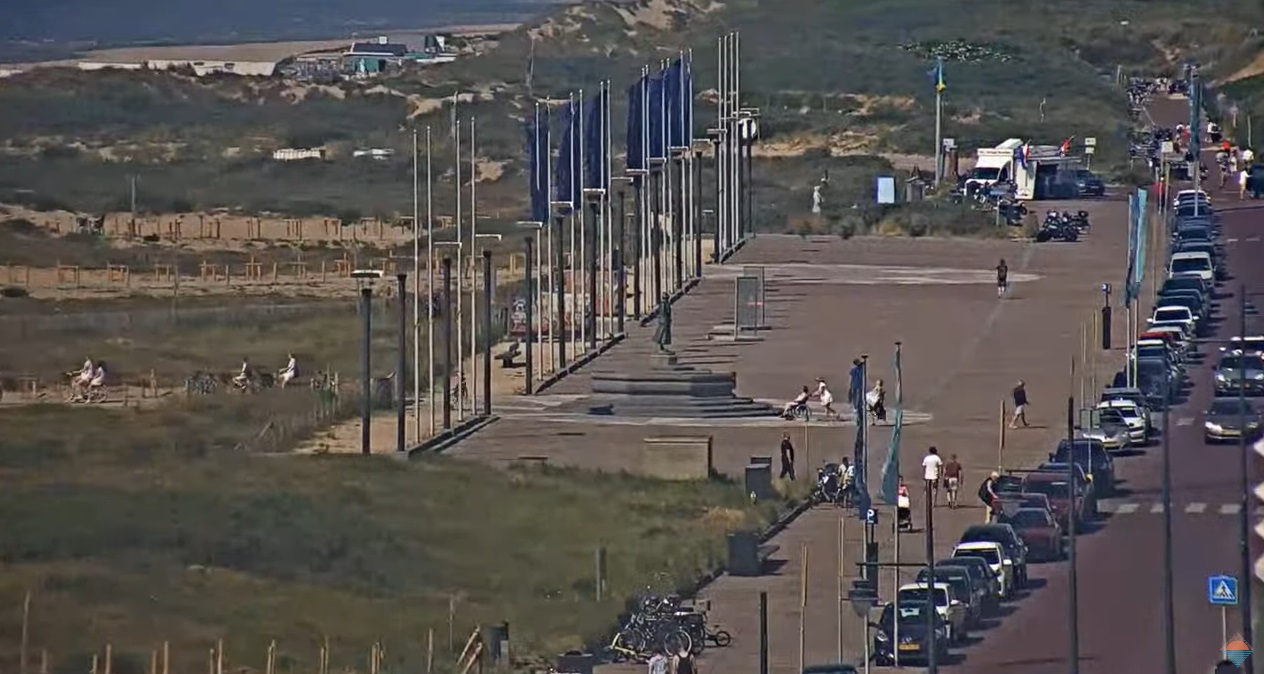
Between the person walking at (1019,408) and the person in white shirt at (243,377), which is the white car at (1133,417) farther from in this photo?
the person in white shirt at (243,377)

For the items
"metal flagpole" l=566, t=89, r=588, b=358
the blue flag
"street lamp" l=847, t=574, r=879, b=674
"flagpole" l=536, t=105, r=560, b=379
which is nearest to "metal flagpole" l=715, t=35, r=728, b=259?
the blue flag

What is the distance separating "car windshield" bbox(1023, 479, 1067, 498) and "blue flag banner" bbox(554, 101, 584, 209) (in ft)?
70.9

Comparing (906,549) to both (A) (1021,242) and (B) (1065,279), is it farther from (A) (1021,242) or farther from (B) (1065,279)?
(A) (1021,242)

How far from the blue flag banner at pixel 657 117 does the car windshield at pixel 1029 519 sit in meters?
35.0

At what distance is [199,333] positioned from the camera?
77.2 metres

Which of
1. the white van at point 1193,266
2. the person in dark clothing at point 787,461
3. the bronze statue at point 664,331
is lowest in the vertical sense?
the person in dark clothing at point 787,461

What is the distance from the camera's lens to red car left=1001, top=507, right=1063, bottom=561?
49.3 metres

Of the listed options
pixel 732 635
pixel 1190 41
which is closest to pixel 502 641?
pixel 732 635

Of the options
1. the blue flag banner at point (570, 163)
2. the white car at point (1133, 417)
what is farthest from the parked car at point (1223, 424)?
the blue flag banner at point (570, 163)

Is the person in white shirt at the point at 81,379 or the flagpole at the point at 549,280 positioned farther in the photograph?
the flagpole at the point at 549,280

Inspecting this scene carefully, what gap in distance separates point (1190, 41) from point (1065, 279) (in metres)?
103

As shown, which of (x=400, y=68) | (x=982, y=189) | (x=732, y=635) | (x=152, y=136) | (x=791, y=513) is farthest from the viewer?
(x=400, y=68)

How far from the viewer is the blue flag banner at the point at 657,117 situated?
84.5m

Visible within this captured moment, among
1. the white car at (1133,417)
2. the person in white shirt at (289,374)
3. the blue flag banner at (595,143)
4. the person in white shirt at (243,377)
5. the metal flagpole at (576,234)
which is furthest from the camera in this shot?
the blue flag banner at (595,143)
